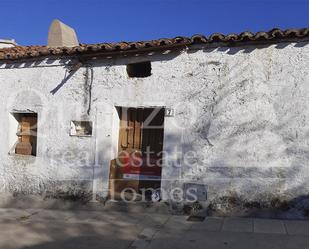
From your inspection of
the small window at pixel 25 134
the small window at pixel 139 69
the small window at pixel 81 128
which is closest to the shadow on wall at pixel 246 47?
the small window at pixel 139 69

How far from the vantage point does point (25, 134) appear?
9656 mm

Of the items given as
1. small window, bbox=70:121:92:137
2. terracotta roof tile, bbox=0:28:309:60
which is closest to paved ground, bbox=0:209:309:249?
small window, bbox=70:121:92:137

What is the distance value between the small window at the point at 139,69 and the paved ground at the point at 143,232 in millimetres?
2813

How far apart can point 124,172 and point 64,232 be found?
2.23m

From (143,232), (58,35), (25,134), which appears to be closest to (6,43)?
(58,35)

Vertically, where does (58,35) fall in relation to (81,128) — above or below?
above

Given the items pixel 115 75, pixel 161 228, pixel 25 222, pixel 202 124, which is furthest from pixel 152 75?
pixel 25 222

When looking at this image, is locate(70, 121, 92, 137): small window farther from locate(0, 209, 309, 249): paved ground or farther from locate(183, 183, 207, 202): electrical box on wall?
locate(183, 183, 207, 202): electrical box on wall

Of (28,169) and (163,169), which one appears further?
(28,169)

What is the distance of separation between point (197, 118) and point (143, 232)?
95.8 inches

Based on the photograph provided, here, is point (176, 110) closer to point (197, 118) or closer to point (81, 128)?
point (197, 118)

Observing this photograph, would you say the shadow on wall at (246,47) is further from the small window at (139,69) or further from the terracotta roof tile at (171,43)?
the small window at (139,69)

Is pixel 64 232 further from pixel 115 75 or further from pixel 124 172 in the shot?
pixel 115 75

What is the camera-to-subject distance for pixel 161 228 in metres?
6.93
